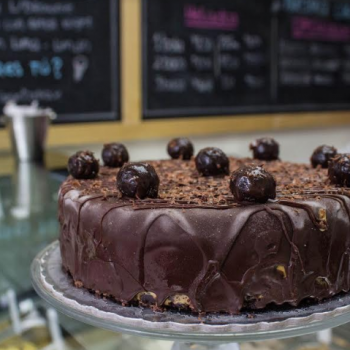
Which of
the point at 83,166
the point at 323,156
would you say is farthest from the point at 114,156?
the point at 323,156

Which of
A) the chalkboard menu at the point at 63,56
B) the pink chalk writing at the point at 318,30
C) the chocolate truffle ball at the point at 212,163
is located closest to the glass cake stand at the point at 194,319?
the chocolate truffle ball at the point at 212,163

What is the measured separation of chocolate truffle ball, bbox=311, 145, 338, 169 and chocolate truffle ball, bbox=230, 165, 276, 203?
0.53 metres

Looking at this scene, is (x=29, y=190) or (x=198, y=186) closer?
(x=198, y=186)

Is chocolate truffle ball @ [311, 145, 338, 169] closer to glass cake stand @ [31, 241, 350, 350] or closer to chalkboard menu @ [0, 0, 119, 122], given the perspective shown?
glass cake stand @ [31, 241, 350, 350]

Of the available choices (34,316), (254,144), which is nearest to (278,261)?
(34,316)

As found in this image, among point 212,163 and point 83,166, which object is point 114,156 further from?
point 212,163

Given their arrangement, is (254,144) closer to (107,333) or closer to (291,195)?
(291,195)

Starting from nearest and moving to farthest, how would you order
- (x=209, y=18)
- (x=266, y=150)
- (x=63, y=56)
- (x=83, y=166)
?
(x=83, y=166) < (x=266, y=150) < (x=63, y=56) < (x=209, y=18)

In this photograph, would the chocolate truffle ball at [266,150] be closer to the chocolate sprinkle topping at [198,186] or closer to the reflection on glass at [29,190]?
the chocolate sprinkle topping at [198,186]

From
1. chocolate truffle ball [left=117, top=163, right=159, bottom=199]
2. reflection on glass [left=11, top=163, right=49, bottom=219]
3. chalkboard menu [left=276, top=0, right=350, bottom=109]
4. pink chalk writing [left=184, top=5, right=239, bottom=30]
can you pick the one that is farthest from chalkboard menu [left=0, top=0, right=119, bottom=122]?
chocolate truffle ball [left=117, top=163, right=159, bottom=199]

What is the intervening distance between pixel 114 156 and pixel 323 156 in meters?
0.56

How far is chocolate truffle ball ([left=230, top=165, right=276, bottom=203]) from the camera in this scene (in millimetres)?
972

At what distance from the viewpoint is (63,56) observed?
3078 millimetres

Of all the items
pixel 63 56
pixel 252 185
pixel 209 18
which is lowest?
pixel 252 185
